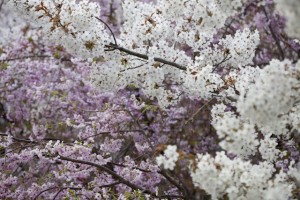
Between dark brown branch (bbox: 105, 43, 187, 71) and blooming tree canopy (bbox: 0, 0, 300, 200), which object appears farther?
dark brown branch (bbox: 105, 43, 187, 71)

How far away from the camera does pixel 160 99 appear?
5.02m

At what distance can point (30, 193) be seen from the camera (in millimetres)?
5762

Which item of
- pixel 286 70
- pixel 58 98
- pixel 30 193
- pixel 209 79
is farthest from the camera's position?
pixel 58 98

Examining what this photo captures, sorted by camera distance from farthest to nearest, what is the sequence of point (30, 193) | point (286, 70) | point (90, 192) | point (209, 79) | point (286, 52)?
point (286, 52) < point (30, 193) < point (90, 192) < point (209, 79) < point (286, 70)

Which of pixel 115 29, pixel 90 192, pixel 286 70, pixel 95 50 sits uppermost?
pixel 115 29

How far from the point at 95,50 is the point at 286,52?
5.70m

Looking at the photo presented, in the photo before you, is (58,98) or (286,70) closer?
(286,70)

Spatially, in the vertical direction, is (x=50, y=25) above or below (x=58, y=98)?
below

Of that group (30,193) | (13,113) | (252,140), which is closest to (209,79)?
(252,140)

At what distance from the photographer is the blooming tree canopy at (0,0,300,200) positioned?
133 inches

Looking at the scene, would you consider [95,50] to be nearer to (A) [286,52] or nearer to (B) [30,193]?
(B) [30,193]

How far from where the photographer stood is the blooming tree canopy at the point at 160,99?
3.38 m

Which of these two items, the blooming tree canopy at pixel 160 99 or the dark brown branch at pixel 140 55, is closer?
the blooming tree canopy at pixel 160 99

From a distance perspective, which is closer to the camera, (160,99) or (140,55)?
(140,55)
